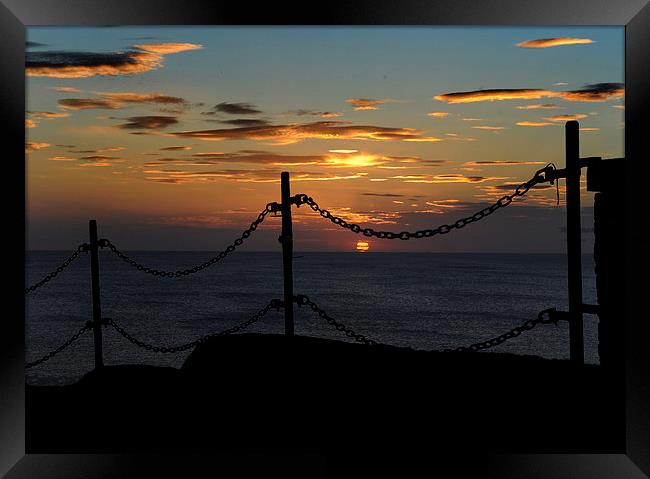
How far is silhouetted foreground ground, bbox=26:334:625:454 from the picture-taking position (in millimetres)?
4445

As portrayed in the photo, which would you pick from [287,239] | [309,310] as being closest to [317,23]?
[287,239]

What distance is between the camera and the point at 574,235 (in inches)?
203

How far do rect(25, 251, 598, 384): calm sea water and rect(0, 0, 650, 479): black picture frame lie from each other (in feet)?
91.7

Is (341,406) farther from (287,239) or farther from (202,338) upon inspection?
(202,338)

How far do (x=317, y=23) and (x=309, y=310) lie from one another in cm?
5220

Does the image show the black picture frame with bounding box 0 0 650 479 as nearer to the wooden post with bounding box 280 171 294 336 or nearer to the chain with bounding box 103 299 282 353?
the chain with bounding box 103 299 282 353

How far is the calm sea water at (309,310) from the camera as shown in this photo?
142 feet

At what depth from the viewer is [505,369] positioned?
532 cm

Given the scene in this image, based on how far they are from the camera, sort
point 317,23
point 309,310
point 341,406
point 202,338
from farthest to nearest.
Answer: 1. point 309,310
2. point 202,338
3. point 341,406
4. point 317,23

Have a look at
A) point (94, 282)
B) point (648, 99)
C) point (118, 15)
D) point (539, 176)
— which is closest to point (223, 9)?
point (118, 15)

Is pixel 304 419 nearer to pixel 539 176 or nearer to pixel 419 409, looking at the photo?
pixel 419 409

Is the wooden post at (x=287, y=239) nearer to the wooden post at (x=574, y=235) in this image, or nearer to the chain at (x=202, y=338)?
the chain at (x=202, y=338)

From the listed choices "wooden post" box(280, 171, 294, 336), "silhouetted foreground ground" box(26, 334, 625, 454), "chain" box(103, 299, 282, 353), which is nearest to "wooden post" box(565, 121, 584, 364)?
"silhouetted foreground ground" box(26, 334, 625, 454)

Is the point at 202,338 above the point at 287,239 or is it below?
below
